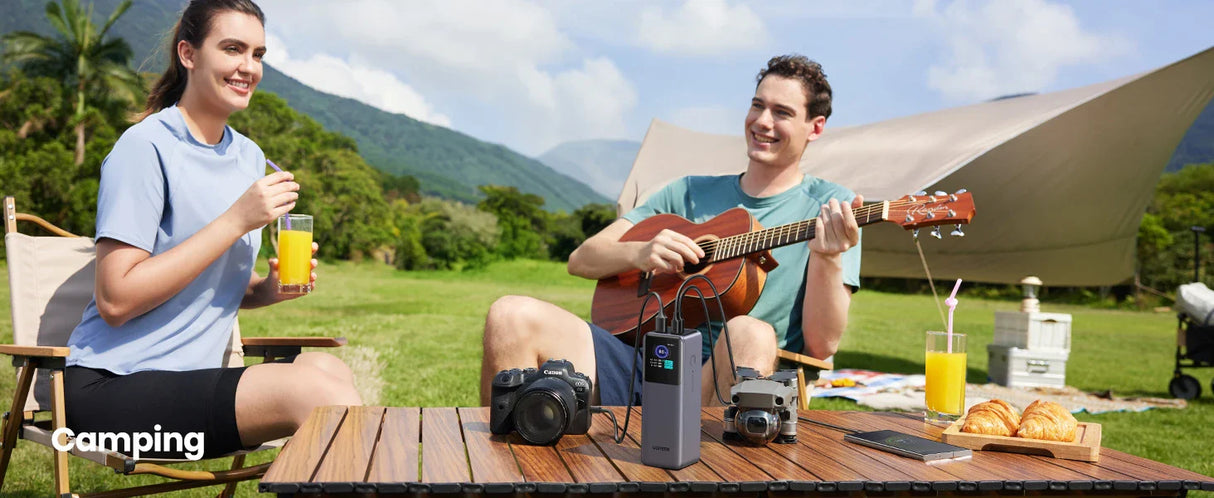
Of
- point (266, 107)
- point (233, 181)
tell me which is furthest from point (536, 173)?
point (233, 181)

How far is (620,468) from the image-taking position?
115 cm

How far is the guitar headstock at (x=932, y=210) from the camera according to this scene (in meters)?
1.84

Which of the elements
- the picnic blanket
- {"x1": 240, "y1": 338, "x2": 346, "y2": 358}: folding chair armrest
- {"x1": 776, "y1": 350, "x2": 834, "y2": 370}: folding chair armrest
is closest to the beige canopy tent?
the picnic blanket

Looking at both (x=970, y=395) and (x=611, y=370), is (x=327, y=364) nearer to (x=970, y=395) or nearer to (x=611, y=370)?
(x=611, y=370)

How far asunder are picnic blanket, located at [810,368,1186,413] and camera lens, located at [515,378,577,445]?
3734 mm

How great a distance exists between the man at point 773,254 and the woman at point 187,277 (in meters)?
0.40

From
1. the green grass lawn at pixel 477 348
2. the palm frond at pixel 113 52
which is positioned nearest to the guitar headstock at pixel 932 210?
the green grass lawn at pixel 477 348

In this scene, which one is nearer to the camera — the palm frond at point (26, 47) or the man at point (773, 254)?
the man at point (773, 254)

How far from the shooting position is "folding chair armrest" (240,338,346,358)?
2055 mm

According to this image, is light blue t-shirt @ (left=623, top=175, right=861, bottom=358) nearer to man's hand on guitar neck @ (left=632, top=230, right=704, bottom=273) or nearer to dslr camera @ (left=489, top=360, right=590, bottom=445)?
man's hand on guitar neck @ (left=632, top=230, right=704, bottom=273)

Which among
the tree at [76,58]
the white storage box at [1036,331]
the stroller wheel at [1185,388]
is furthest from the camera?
the tree at [76,58]

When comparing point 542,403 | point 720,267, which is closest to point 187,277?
point 542,403

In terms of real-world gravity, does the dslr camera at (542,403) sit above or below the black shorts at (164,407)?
above

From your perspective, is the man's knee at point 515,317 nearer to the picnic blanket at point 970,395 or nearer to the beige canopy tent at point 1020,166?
the picnic blanket at point 970,395
